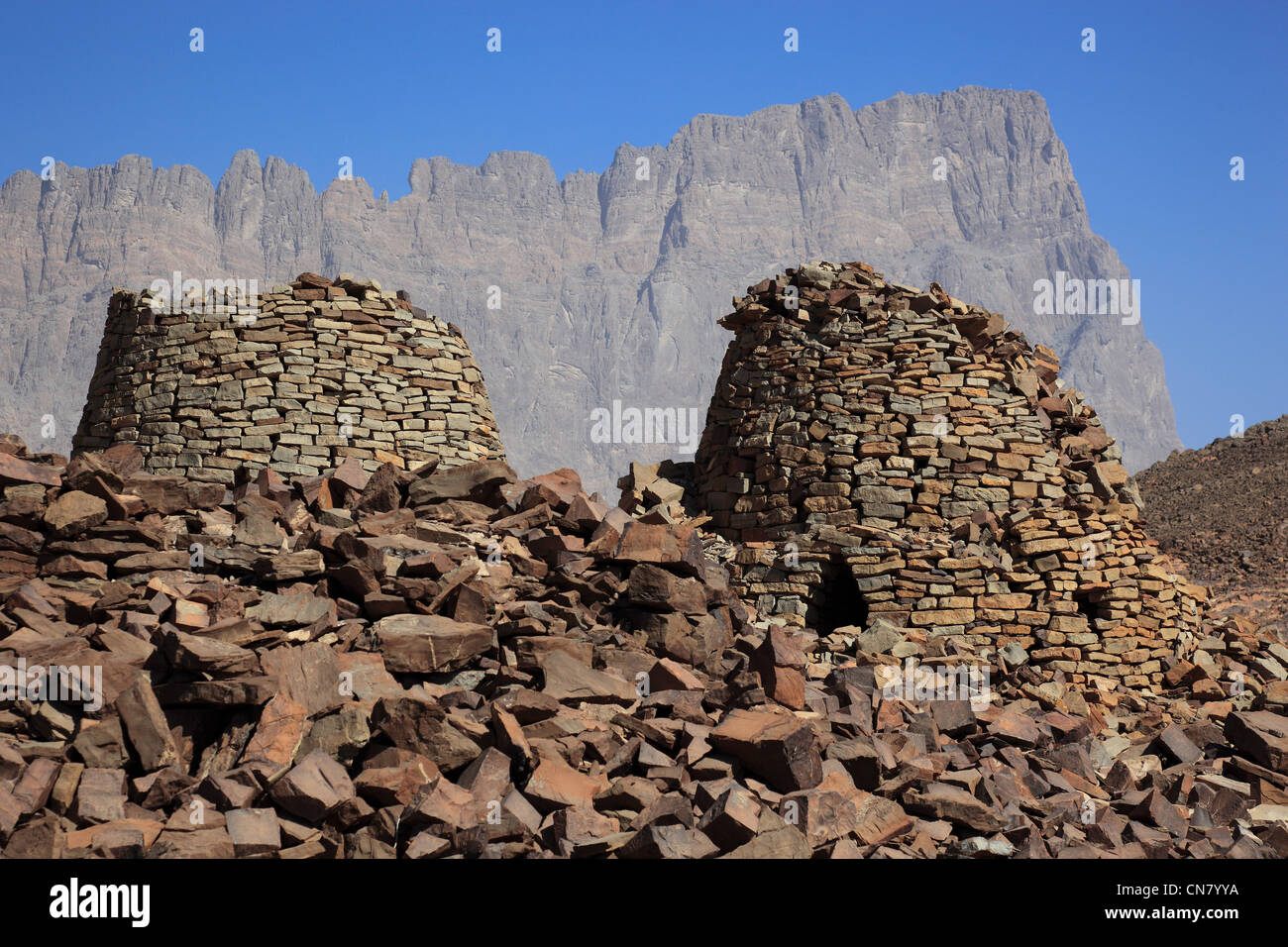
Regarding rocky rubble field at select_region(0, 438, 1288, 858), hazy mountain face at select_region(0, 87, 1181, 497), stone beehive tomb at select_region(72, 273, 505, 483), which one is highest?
hazy mountain face at select_region(0, 87, 1181, 497)

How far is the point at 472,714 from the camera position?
6.46m

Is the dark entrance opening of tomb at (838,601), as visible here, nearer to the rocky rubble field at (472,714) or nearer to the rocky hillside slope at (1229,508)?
the rocky rubble field at (472,714)

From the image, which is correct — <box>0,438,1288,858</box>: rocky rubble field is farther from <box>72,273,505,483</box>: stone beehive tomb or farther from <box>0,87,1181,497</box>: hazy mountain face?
<box>0,87,1181,497</box>: hazy mountain face

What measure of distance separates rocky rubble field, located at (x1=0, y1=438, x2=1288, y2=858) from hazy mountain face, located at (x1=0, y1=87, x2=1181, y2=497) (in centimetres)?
9429

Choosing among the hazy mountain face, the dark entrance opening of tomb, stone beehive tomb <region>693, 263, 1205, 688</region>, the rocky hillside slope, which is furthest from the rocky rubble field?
the hazy mountain face

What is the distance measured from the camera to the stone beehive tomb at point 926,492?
1120cm

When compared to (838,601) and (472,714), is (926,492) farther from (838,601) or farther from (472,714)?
(472,714)

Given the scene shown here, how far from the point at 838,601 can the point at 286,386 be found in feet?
20.4

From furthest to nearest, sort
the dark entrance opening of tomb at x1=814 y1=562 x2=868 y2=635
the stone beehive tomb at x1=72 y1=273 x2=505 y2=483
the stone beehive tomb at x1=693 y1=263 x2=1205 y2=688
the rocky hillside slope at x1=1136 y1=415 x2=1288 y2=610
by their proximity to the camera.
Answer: the rocky hillside slope at x1=1136 y1=415 x2=1288 y2=610
the dark entrance opening of tomb at x1=814 y1=562 x2=868 y2=635
the stone beehive tomb at x1=72 y1=273 x2=505 y2=483
the stone beehive tomb at x1=693 y1=263 x2=1205 y2=688

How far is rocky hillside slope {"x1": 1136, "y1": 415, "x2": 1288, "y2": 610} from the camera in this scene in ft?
82.6

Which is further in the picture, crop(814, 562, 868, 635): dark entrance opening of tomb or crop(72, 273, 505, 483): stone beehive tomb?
crop(814, 562, 868, 635): dark entrance opening of tomb

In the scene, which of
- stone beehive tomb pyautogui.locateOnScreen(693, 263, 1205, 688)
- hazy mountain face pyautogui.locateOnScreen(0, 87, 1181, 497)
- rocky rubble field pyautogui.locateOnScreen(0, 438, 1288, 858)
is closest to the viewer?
rocky rubble field pyautogui.locateOnScreen(0, 438, 1288, 858)
